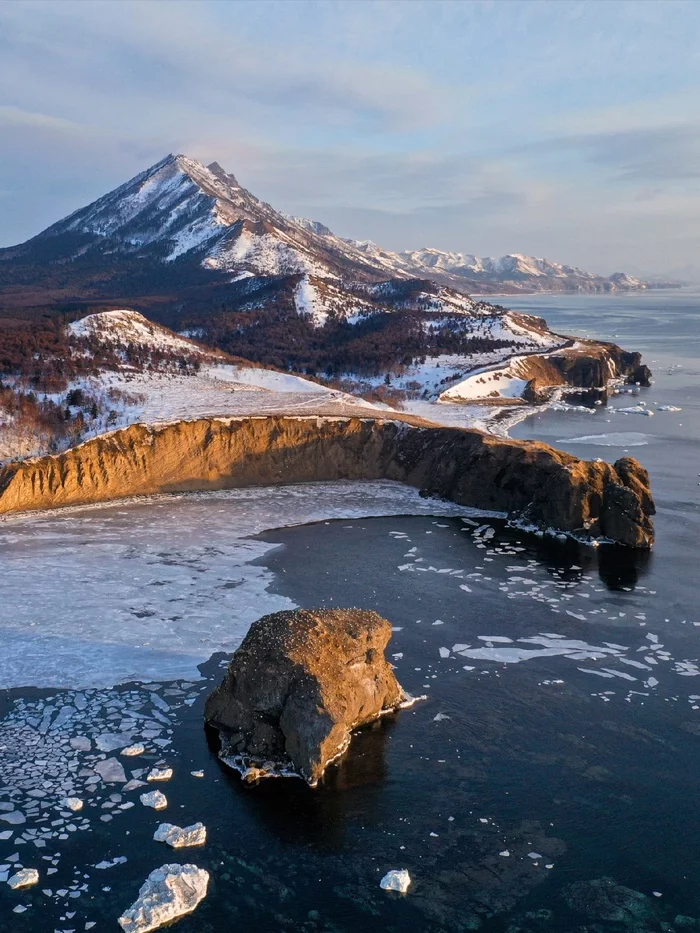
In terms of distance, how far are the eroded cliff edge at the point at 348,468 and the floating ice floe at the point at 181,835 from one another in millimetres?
27744

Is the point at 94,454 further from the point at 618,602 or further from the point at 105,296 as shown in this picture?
the point at 105,296

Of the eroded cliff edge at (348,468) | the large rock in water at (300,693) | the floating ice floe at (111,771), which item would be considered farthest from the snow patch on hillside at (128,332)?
the floating ice floe at (111,771)

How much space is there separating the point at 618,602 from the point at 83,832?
2203cm

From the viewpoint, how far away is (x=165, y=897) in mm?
16516

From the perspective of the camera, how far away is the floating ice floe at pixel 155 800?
19.5 metres

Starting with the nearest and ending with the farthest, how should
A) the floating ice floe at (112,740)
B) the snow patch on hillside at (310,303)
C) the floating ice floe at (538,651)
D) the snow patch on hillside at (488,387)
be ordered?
the floating ice floe at (112,740), the floating ice floe at (538,651), the snow patch on hillside at (488,387), the snow patch on hillside at (310,303)

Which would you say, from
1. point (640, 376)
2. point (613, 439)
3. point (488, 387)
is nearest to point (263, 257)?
point (640, 376)

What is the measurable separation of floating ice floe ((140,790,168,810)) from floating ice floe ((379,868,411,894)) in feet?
19.0

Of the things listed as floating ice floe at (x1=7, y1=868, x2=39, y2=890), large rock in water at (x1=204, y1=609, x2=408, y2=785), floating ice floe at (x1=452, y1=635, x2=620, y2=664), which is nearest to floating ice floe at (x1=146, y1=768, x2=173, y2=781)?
large rock in water at (x1=204, y1=609, x2=408, y2=785)

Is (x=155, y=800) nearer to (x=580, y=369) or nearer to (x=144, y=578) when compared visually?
(x=144, y=578)

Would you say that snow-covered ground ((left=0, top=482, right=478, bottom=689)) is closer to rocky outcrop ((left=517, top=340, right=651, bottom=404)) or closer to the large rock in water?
the large rock in water

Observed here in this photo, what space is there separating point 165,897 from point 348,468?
3935cm

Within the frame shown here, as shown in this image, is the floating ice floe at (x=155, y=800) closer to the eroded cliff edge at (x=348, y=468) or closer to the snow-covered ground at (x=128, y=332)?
the eroded cliff edge at (x=348, y=468)

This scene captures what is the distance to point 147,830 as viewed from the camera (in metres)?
18.6
